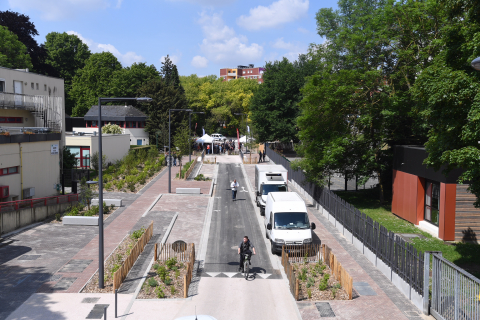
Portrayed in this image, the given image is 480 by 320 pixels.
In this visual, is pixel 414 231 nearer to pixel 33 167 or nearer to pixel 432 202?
pixel 432 202

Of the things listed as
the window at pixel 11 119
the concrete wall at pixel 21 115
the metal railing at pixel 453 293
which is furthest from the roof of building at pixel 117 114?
the metal railing at pixel 453 293

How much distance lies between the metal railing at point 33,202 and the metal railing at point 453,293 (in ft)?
68.2

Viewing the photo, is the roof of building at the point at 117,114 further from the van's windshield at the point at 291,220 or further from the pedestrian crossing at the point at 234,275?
the pedestrian crossing at the point at 234,275

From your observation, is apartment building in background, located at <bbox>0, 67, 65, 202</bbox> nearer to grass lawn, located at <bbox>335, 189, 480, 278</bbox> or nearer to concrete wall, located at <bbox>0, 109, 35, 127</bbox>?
concrete wall, located at <bbox>0, 109, 35, 127</bbox>

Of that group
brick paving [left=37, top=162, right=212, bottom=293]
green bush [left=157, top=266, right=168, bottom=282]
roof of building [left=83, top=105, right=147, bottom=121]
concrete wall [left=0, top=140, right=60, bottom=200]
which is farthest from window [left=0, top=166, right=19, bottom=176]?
roof of building [left=83, top=105, right=147, bottom=121]

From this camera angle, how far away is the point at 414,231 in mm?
22781

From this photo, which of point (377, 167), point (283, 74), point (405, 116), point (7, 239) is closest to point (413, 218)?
point (377, 167)

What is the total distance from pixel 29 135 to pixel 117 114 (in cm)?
Answer: 4163

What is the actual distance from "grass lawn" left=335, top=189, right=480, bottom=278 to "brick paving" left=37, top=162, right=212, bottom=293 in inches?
519

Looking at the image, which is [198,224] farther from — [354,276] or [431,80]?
[431,80]

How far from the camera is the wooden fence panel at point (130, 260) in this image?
14.5m

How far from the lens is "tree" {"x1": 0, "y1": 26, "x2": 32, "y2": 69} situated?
199 ft

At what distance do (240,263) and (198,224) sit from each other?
8546mm

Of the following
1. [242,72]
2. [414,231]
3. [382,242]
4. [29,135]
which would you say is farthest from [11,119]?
[242,72]
